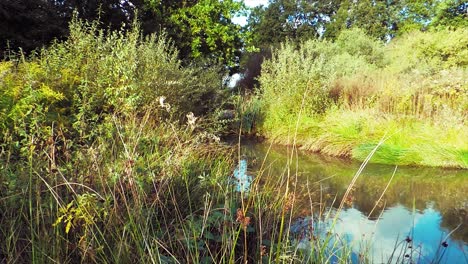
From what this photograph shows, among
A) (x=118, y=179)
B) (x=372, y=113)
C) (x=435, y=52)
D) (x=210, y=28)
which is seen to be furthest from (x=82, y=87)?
(x=435, y=52)

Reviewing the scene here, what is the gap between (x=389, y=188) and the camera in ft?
Answer: 15.7

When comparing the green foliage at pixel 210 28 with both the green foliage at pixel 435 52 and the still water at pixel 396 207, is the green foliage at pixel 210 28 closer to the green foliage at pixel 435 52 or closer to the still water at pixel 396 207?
the green foliage at pixel 435 52

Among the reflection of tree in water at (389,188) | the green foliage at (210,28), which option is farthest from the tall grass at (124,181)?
the green foliage at (210,28)

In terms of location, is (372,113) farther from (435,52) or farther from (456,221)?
(435,52)

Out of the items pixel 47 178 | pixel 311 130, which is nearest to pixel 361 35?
pixel 311 130

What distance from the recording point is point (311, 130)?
7957mm

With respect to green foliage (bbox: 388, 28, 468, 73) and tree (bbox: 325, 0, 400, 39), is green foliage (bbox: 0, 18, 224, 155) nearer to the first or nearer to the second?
green foliage (bbox: 388, 28, 468, 73)

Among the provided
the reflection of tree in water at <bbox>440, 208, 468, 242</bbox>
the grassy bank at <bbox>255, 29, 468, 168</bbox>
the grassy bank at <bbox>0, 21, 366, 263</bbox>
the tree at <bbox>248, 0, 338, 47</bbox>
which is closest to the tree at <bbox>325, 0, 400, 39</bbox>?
the tree at <bbox>248, 0, 338, 47</bbox>

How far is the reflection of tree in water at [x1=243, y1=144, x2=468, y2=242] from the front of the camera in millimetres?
3791

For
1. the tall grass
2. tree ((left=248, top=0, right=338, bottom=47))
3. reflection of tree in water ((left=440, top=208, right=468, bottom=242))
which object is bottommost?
reflection of tree in water ((left=440, top=208, right=468, bottom=242))

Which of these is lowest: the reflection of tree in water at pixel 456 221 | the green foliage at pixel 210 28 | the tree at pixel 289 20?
the reflection of tree in water at pixel 456 221

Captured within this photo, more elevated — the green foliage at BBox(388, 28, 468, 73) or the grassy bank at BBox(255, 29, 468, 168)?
the green foliage at BBox(388, 28, 468, 73)

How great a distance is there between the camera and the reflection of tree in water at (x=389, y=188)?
12.4 feet

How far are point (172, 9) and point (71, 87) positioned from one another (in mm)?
13276
